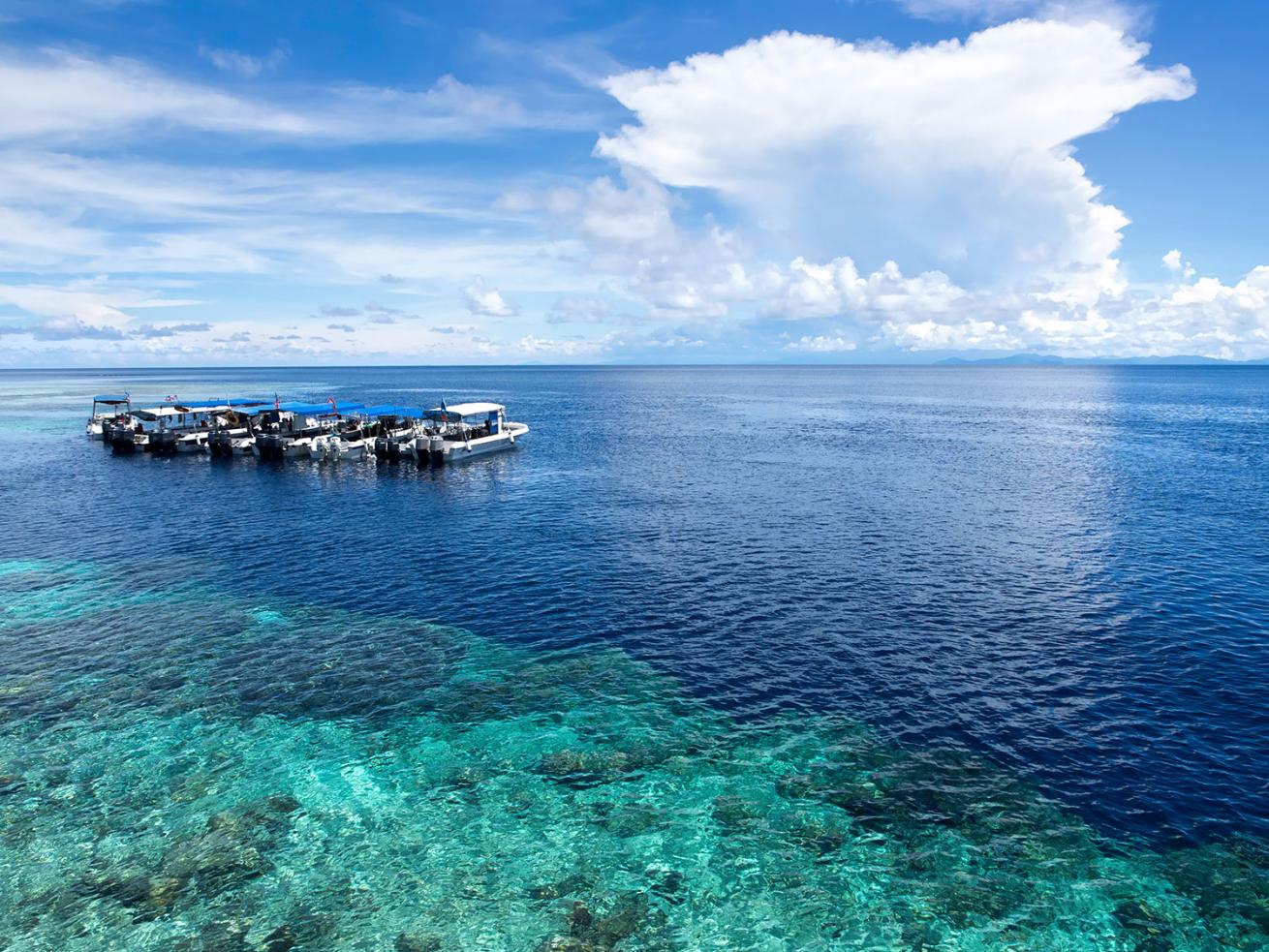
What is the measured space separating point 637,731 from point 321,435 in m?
84.6

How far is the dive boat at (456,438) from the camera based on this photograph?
8725 centimetres

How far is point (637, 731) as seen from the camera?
27047mm

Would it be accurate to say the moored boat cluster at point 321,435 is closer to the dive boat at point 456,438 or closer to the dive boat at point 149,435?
the dive boat at point 456,438

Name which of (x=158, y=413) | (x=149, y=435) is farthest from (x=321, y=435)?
(x=158, y=413)

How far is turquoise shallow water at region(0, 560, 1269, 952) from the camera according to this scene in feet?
58.6

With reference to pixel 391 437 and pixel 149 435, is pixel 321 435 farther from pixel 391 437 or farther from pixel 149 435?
pixel 149 435

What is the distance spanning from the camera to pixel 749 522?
57.4 metres

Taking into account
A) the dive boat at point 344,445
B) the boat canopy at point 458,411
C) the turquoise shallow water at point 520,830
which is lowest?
the turquoise shallow water at point 520,830

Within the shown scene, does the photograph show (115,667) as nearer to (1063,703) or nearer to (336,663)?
(336,663)

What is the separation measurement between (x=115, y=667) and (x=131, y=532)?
2863 centimetres

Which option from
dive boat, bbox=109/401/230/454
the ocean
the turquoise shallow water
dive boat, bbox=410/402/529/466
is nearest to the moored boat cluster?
dive boat, bbox=410/402/529/466

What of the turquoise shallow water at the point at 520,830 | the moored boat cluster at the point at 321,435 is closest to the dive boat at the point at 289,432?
the moored boat cluster at the point at 321,435

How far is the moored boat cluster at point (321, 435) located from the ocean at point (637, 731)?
31225 mm

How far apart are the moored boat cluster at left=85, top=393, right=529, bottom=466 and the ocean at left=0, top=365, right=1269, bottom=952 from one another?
3123 cm
